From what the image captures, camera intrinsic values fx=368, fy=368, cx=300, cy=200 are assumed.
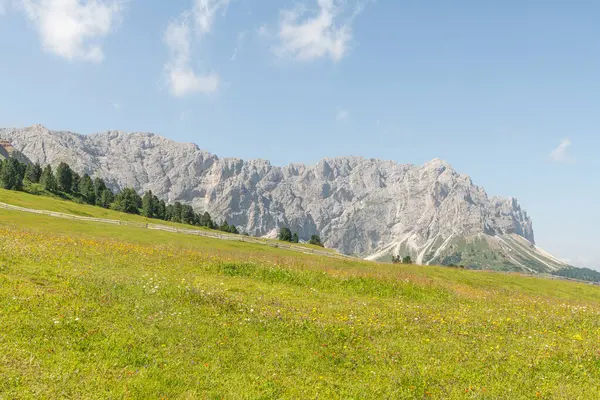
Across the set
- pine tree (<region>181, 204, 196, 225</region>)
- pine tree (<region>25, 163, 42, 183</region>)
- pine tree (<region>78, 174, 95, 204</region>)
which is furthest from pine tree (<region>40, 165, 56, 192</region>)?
pine tree (<region>181, 204, 196, 225</region>)

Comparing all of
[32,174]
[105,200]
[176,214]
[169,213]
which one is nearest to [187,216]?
[176,214]

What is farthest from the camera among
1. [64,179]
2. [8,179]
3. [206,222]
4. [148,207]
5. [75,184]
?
[206,222]

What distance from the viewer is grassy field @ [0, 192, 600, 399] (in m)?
11.5

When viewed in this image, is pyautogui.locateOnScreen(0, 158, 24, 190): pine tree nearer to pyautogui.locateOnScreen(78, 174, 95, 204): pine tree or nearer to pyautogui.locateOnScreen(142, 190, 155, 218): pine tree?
pyautogui.locateOnScreen(78, 174, 95, 204): pine tree

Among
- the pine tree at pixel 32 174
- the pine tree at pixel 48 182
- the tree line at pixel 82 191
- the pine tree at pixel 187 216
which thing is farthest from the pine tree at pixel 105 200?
the pine tree at pixel 187 216

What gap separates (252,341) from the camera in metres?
14.9

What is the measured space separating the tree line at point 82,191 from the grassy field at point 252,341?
131m

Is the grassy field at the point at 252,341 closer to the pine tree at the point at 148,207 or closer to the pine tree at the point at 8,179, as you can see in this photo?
the pine tree at the point at 8,179

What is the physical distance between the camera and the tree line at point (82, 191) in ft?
455

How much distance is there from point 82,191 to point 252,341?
16936 centimetres

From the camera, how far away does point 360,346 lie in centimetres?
1538

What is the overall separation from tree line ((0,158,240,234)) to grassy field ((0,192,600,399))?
429 ft

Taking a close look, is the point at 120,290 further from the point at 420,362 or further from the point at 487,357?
the point at 487,357

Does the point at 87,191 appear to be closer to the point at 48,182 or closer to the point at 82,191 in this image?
the point at 82,191
